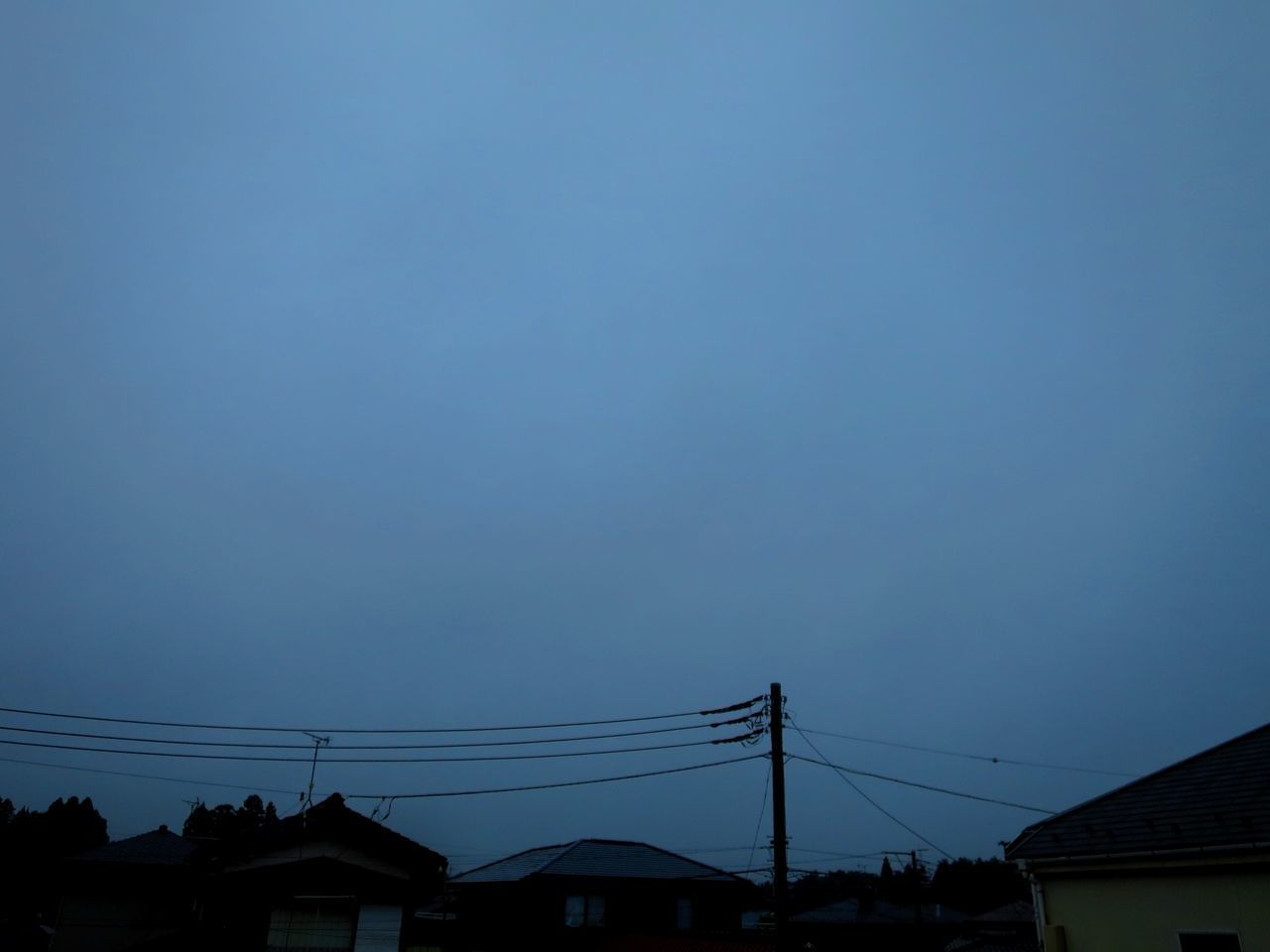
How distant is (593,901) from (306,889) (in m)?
11.2

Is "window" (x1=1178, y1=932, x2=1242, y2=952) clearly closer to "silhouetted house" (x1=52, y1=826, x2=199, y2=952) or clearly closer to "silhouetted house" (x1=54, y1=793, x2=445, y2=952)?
"silhouetted house" (x1=54, y1=793, x2=445, y2=952)

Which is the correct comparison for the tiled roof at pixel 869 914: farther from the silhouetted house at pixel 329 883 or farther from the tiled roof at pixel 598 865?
the silhouetted house at pixel 329 883

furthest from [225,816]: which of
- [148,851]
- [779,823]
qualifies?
[779,823]

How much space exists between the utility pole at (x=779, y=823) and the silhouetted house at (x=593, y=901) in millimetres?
11704

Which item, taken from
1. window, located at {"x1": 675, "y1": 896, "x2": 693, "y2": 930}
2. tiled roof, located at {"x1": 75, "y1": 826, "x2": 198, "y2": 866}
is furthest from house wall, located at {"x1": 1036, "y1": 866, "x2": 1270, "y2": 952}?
tiled roof, located at {"x1": 75, "y1": 826, "x2": 198, "y2": 866}

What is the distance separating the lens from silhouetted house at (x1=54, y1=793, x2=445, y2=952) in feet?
99.5

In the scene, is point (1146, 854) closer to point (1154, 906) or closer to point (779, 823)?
point (1154, 906)

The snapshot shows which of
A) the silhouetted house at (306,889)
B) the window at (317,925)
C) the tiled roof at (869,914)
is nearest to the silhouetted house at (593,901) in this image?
the silhouetted house at (306,889)

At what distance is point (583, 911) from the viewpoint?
35.3 metres

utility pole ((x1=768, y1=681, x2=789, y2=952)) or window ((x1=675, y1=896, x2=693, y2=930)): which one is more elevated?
utility pole ((x1=768, y1=681, x2=789, y2=952))

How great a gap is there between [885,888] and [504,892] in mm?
82880

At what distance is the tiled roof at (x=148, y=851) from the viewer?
37.7 metres

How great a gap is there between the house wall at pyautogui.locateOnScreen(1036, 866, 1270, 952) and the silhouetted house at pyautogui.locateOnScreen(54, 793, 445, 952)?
70.5 feet

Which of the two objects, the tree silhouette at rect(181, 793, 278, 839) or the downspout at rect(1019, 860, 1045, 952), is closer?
the downspout at rect(1019, 860, 1045, 952)
